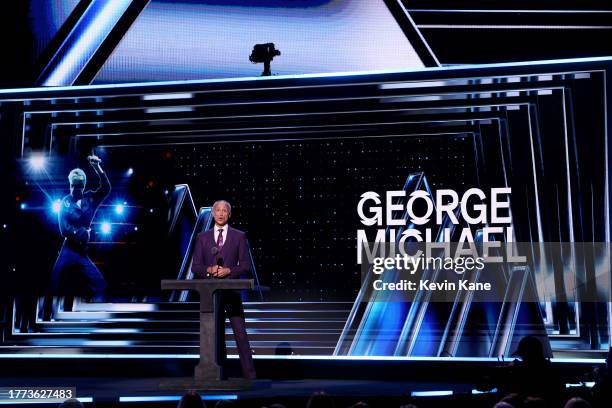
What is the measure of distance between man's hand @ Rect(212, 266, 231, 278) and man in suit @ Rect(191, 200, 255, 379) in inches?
4.2

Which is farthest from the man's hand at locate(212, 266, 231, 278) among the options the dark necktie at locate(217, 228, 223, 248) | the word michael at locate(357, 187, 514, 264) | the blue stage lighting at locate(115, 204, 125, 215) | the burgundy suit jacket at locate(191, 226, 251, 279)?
the blue stage lighting at locate(115, 204, 125, 215)

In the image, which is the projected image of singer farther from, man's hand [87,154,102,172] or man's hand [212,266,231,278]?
man's hand [212,266,231,278]

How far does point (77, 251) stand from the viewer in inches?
291

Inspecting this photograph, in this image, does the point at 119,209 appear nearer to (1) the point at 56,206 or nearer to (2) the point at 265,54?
(1) the point at 56,206

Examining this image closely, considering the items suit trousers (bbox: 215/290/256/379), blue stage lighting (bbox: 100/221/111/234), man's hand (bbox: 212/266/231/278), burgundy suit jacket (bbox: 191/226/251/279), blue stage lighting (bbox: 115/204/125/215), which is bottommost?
suit trousers (bbox: 215/290/256/379)

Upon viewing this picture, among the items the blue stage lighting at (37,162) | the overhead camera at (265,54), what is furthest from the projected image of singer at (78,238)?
the overhead camera at (265,54)

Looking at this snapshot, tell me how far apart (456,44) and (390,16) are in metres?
0.57

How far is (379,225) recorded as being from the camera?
6.89 m

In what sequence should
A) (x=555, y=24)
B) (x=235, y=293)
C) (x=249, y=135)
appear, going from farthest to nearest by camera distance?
(x=249, y=135) → (x=555, y=24) → (x=235, y=293)

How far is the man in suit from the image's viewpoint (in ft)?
18.7

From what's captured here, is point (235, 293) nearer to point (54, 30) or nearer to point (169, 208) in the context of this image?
point (169, 208)

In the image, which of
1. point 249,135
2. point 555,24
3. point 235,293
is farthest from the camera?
point 249,135

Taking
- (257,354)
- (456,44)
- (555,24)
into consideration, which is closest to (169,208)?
(257,354)

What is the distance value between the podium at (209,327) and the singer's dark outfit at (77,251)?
2.10m
